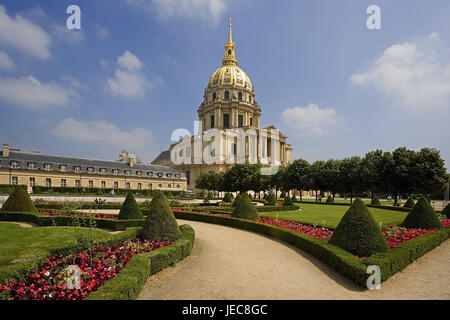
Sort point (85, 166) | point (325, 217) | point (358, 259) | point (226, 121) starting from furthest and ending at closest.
Result: point (226, 121), point (85, 166), point (325, 217), point (358, 259)

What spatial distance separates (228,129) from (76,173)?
4170 centimetres

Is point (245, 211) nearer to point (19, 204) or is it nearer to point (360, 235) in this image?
point (360, 235)

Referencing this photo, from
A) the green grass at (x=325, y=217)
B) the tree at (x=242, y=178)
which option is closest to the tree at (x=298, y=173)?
the tree at (x=242, y=178)

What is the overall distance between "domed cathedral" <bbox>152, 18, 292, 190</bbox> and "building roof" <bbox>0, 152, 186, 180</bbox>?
1650 cm

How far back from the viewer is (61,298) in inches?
190

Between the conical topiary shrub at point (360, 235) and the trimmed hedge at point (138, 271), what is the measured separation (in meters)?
5.07

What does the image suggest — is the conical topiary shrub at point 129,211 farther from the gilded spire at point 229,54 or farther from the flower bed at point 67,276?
the gilded spire at point 229,54

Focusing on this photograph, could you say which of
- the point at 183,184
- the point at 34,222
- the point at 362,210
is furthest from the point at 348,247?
the point at 183,184

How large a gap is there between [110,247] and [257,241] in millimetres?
5968

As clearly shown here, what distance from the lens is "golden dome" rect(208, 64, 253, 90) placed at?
262ft

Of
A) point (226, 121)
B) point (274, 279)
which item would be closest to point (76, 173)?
point (226, 121)

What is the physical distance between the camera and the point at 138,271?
567cm
